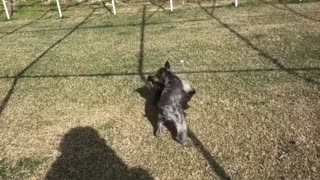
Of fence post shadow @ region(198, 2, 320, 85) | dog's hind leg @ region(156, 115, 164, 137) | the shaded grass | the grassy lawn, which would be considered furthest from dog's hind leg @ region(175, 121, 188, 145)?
fence post shadow @ region(198, 2, 320, 85)

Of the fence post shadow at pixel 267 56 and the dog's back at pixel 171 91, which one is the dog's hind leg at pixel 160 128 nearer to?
the dog's back at pixel 171 91

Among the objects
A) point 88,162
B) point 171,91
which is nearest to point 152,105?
point 171,91

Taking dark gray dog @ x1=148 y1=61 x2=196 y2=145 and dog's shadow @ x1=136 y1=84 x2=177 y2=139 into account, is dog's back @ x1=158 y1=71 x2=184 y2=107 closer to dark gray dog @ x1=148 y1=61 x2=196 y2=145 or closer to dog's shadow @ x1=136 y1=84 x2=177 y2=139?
dark gray dog @ x1=148 y1=61 x2=196 y2=145

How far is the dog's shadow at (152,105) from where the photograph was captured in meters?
5.47

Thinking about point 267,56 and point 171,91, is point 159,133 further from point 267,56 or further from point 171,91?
point 267,56

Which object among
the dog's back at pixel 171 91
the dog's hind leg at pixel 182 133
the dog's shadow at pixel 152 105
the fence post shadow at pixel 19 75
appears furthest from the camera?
the fence post shadow at pixel 19 75

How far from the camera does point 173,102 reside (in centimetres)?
523

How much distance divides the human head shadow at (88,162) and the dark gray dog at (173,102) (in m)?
0.72

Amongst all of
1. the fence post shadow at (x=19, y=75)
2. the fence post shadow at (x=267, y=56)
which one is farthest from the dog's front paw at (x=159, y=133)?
the fence post shadow at (x=267, y=56)

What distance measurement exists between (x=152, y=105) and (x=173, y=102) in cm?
106

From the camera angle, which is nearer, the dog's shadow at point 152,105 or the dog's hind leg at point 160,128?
the dog's hind leg at point 160,128

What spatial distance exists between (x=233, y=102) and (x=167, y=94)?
1317 mm

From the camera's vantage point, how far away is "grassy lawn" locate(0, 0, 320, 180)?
15.5 feet

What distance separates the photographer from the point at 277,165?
14.9 ft
